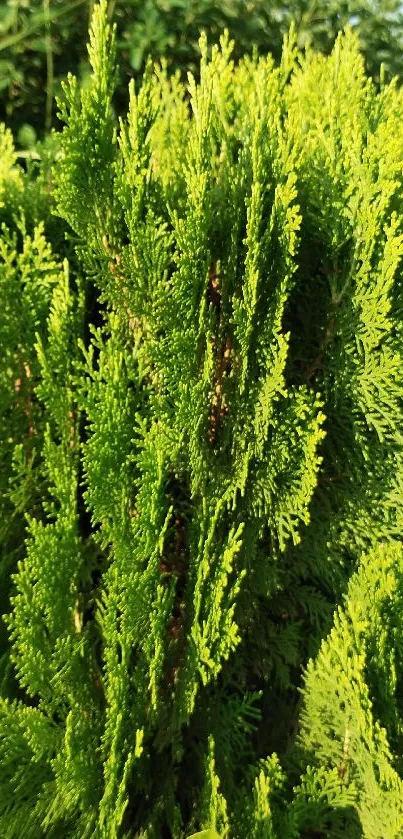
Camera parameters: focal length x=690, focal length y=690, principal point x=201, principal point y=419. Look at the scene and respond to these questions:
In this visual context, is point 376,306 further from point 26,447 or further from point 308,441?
point 26,447

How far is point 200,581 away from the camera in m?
2.30

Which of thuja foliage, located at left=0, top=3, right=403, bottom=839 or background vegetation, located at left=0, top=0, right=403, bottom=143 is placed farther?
background vegetation, located at left=0, top=0, right=403, bottom=143

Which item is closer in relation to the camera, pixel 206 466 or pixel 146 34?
pixel 206 466

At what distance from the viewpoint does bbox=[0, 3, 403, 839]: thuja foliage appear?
7.27ft

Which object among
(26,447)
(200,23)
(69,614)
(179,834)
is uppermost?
(200,23)

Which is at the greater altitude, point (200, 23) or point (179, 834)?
point (200, 23)

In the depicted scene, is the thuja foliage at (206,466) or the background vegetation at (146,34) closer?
the thuja foliage at (206,466)

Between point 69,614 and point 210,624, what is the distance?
0.52 meters

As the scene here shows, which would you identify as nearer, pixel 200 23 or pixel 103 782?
pixel 103 782

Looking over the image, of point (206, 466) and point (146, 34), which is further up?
point (146, 34)

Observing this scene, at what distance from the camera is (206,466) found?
2.42 meters

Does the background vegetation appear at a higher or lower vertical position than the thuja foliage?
higher

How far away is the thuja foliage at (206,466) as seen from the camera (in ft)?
7.27

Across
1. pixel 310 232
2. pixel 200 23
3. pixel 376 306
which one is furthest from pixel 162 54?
pixel 376 306
